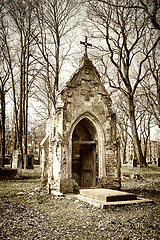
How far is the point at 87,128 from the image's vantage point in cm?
1094

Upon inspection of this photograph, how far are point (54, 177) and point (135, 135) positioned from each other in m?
11.3

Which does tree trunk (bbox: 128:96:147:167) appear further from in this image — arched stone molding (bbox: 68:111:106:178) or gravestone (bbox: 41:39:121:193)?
arched stone molding (bbox: 68:111:106:178)

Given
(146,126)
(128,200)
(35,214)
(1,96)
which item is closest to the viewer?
(35,214)

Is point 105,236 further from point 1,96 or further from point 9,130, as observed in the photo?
point 9,130

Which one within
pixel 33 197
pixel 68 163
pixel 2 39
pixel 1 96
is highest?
pixel 2 39

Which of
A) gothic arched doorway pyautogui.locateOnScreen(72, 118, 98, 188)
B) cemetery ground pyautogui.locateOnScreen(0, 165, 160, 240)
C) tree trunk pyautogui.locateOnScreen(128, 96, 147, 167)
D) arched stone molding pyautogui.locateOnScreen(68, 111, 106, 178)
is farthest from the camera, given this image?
tree trunk pyautogui.locateOnScreen(128, 96, 147, 167)

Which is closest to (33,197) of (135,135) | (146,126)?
(135,135)

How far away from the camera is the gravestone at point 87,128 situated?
30.3 feet

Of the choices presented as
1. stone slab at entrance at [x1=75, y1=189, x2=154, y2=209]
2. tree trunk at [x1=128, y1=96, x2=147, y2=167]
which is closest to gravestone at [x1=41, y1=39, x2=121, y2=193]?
stone slab at entrance at [x1=75, y1=189, x2=154, y2=209]

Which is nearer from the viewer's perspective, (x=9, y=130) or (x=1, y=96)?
(x=1, y=96)

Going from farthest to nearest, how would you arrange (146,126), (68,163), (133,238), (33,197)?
(146,126) → (68,163) → (33,197) → (133,238)

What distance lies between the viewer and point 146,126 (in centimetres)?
3472

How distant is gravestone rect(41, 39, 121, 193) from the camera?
923 cm

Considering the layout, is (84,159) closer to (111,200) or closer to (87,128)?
(87,128)
